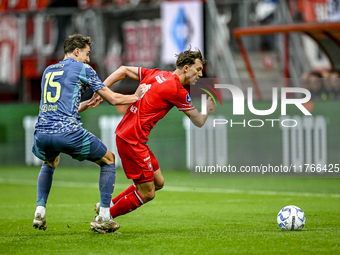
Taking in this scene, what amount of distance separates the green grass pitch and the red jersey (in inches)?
42.2

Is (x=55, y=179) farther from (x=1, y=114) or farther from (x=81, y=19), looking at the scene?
(x=81, y=19)

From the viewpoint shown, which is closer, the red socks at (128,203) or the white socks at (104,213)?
the white socks at (104,213)

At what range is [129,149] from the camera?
19.4 ft

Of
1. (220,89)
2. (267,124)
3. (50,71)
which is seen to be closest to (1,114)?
(220,89)

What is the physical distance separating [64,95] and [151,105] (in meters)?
0.92

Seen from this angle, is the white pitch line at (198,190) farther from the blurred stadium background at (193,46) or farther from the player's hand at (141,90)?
the player's hand at (141,90)

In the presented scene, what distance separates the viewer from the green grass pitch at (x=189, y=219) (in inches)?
202

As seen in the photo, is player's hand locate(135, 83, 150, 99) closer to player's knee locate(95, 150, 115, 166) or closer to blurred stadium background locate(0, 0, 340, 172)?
player's knee locate(95, 150, 115, 166)

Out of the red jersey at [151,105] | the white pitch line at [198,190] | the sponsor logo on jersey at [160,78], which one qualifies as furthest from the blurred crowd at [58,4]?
the red jersey at [151,105]

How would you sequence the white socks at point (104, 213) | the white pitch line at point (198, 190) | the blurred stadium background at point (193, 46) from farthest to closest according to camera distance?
the blurred stadium background at point (193, 46)
the white pitch line at point (198, 190)
the white socks at point (104, 213)

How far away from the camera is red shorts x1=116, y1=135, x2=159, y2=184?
5891mm

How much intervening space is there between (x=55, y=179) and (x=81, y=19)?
814 cm

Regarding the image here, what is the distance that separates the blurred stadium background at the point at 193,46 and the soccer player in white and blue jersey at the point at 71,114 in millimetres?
7744

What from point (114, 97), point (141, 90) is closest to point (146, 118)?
point (141, 90)
